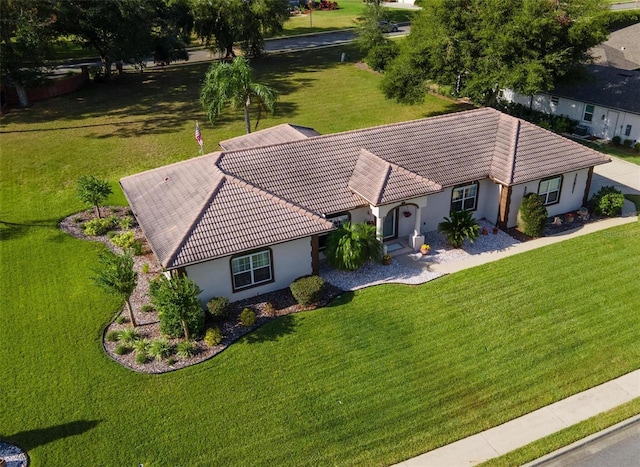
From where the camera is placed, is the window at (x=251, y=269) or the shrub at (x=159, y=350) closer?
the shrub at (x=159, y=350)

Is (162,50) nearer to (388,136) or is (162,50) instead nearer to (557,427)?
(388,136)

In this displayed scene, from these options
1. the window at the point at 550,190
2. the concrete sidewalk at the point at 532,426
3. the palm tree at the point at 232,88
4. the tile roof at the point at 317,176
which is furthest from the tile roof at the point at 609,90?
the concrete sidewalk at the point at 532,426

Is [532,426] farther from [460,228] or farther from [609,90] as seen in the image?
[609,90]

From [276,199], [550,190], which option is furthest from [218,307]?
[550,190]

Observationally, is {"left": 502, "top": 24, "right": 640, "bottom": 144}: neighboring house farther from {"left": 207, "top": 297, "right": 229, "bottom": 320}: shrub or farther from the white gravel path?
{"left": 207, "top": 297, "right": 229, "bottom": 320}: shrub

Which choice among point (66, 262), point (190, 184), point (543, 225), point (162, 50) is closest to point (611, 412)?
point (543, 225)

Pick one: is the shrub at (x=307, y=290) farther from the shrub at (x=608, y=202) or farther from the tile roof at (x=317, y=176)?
the shrub at (x=608, y=202)

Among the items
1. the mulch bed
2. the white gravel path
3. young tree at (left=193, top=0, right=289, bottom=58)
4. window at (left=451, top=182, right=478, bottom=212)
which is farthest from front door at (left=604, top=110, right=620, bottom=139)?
young tree at (left=193, top=0, right=289, bottom=58)
